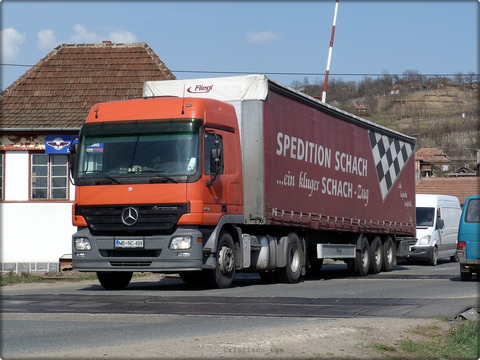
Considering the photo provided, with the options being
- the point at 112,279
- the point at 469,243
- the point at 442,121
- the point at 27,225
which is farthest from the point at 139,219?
the point at 442,121

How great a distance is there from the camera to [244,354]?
807cm

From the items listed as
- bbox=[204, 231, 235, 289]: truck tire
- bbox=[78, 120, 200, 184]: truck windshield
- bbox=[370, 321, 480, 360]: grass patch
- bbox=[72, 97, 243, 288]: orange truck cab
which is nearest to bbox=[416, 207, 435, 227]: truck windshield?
bbox=[204, 231, 235, 289]: truck tire

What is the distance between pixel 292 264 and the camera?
60.6 feet

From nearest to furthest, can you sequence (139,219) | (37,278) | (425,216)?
(139,219), (37,278), (425,216)

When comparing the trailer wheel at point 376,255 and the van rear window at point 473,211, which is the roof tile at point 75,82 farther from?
the van rear window at point 473,211

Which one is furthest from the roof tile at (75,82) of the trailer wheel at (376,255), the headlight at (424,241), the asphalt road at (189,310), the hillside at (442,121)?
the hillside at (442,121)

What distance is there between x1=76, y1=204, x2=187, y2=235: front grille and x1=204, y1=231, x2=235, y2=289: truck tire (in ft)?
3.86

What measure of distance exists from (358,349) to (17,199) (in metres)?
18.8

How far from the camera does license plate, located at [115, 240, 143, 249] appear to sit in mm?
15000

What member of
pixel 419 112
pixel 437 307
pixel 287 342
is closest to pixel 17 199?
pixel 437 307

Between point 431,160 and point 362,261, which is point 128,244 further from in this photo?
point 431,160

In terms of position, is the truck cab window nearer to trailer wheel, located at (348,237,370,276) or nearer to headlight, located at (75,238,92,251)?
headlight, located at (75,238,92,251)

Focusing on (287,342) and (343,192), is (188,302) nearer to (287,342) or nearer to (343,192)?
(287,342)

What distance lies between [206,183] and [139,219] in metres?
1.29
